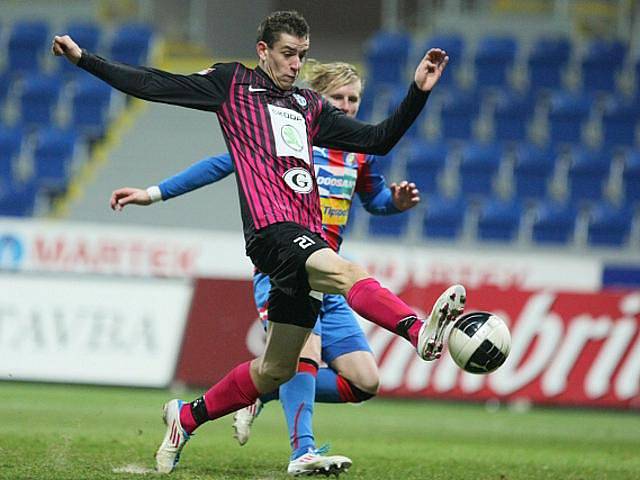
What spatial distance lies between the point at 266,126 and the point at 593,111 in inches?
A: 516

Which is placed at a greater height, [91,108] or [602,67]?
[602,67]

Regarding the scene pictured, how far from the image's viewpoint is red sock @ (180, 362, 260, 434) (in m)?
5.97

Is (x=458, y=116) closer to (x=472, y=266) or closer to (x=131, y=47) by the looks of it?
(x=472, y=266)

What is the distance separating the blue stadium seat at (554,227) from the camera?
1655 centimetres

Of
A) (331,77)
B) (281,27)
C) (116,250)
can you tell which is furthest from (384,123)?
(116,250)

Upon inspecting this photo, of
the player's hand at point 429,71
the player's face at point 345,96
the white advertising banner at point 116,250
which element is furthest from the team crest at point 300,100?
the white advertising banner at point 116,250

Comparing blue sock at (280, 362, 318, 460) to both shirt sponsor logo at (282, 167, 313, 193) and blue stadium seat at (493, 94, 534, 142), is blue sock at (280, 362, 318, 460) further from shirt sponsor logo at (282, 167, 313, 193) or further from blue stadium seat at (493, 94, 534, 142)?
blue stadium seat at (493, 94, 534, 142)

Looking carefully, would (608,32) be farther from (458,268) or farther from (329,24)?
(458,268)

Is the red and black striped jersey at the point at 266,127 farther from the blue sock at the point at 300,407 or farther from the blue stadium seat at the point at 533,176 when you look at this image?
the blue stadium seat at the point at 533,176

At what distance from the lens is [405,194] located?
657 cm

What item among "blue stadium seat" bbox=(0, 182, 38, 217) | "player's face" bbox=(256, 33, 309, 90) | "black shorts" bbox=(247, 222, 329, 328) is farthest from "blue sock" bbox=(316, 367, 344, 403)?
"blue stadium seat" bbox=(0, 182, 38, 217)

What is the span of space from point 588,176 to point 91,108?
26.3 ft

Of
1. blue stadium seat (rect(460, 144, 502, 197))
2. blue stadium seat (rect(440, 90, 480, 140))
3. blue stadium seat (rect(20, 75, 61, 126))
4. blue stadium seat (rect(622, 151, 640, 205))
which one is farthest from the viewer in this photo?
blue stadium seat (rect(20, 75, 61, 126))

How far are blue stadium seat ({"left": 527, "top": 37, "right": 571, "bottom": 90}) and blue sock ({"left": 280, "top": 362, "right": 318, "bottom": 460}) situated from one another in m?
13.1
